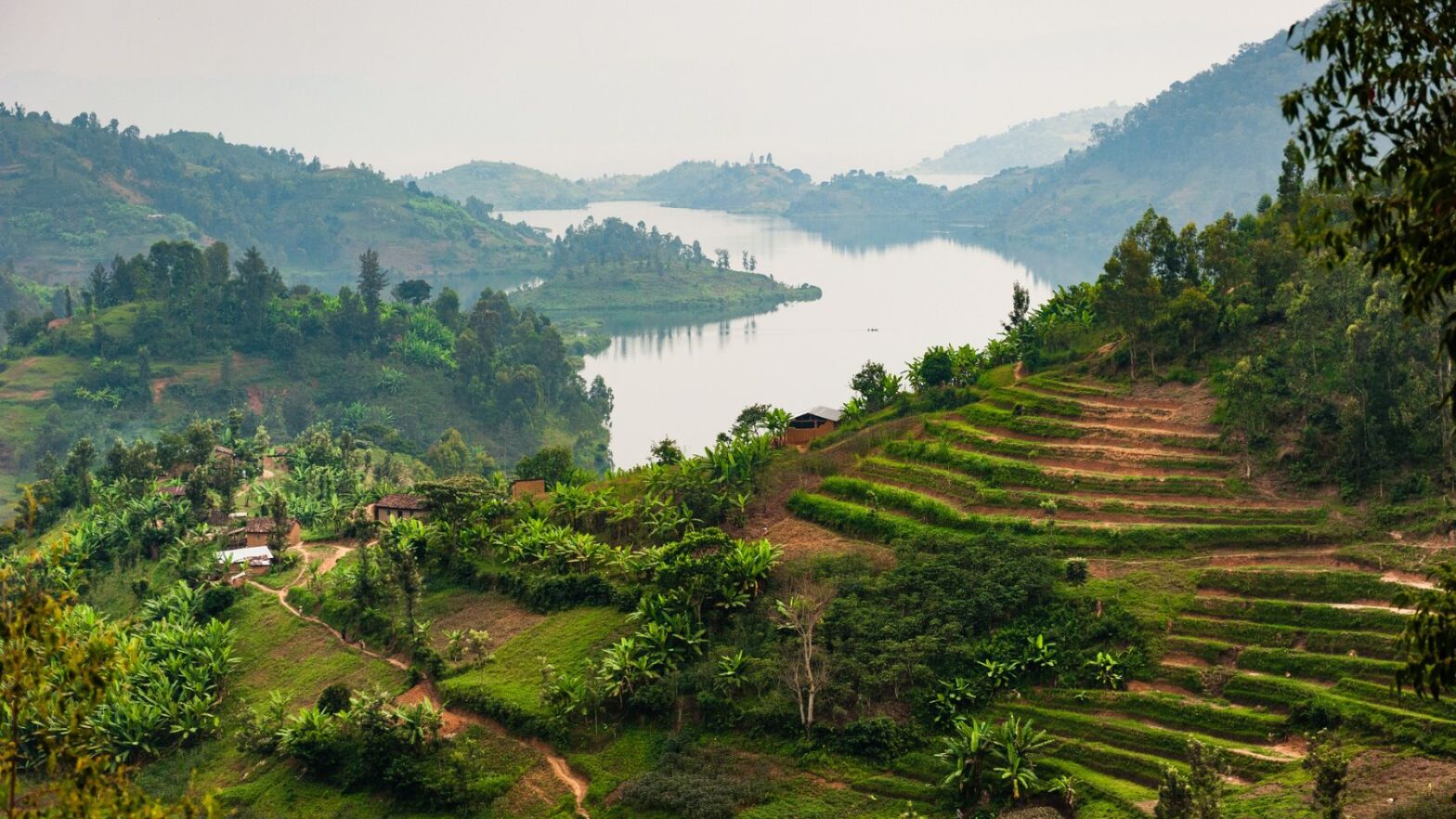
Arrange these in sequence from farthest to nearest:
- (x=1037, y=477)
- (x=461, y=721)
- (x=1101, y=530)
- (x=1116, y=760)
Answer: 1. (x=1037, y=477)
2. (x=1101, y=530)
3. (x=461, y=721)
4. (x=1116, y=760)

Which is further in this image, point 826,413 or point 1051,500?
point 826,413

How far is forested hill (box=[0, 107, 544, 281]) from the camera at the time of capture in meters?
123

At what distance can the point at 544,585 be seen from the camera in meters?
29.0

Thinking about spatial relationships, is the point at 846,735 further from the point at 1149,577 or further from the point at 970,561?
the point at 1149,577

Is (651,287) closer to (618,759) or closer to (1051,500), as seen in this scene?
(1051,500)

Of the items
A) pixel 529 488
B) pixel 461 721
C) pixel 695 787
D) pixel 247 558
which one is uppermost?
pixel 529 488

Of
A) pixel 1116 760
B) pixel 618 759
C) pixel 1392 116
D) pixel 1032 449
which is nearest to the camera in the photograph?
pixel 1392 116

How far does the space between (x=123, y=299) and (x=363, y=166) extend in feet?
278

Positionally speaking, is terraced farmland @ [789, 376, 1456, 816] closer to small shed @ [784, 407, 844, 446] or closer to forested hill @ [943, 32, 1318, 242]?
small shed @ [784, 407, 844, 446]

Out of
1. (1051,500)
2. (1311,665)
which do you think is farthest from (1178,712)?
(1051,500)

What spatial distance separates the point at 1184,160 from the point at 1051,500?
131098 millimetres

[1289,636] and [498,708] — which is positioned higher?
[1289,636]

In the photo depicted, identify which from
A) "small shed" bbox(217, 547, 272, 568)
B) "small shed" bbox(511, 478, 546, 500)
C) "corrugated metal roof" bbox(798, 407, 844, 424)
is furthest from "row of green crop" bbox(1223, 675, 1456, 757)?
"small shed" bbox(217, 547, 272, 568)

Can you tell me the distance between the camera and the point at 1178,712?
2011 centimetres
